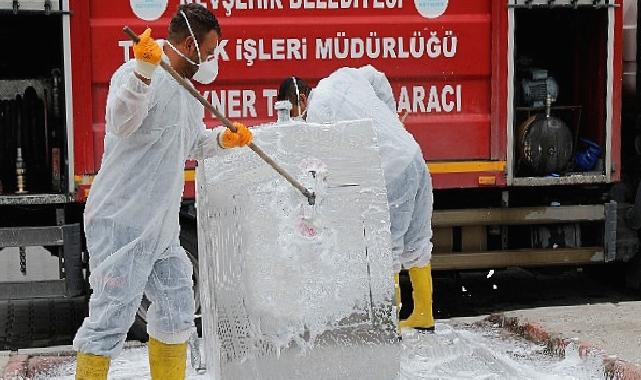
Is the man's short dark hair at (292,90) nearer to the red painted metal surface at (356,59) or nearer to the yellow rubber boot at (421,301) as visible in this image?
the red painted metal surface at (356,59)

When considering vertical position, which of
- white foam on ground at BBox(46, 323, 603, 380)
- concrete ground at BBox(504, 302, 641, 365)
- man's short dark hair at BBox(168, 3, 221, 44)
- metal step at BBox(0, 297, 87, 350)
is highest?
man's short dark hair at BBox(168, 3, 221, 44)

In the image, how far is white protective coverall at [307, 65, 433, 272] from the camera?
4.88 metres

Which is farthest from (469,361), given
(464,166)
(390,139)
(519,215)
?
(519,215)

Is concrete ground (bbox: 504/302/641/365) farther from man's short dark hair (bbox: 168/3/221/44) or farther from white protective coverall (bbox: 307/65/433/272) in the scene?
man's short dark hair (bbox: 168/3/221/44)

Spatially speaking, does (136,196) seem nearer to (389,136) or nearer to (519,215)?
(389,136)

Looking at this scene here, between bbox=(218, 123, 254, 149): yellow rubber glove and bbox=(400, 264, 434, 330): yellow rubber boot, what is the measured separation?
1.89 metres

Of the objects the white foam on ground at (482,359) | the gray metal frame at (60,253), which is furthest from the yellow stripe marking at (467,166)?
the gray metal frame at (60,253)

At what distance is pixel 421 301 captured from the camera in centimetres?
530

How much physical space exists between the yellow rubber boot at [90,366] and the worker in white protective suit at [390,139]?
5.75 feet

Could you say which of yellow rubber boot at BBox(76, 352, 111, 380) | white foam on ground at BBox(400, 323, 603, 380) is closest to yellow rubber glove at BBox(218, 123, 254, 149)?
yellow rubber boot at BBox(76, 352, 111, 380)

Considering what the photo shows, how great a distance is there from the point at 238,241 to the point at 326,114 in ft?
4.02

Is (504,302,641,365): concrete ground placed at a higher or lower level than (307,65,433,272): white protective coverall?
lower

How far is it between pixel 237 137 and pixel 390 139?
1.46 metres

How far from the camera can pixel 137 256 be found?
11.7 feet
